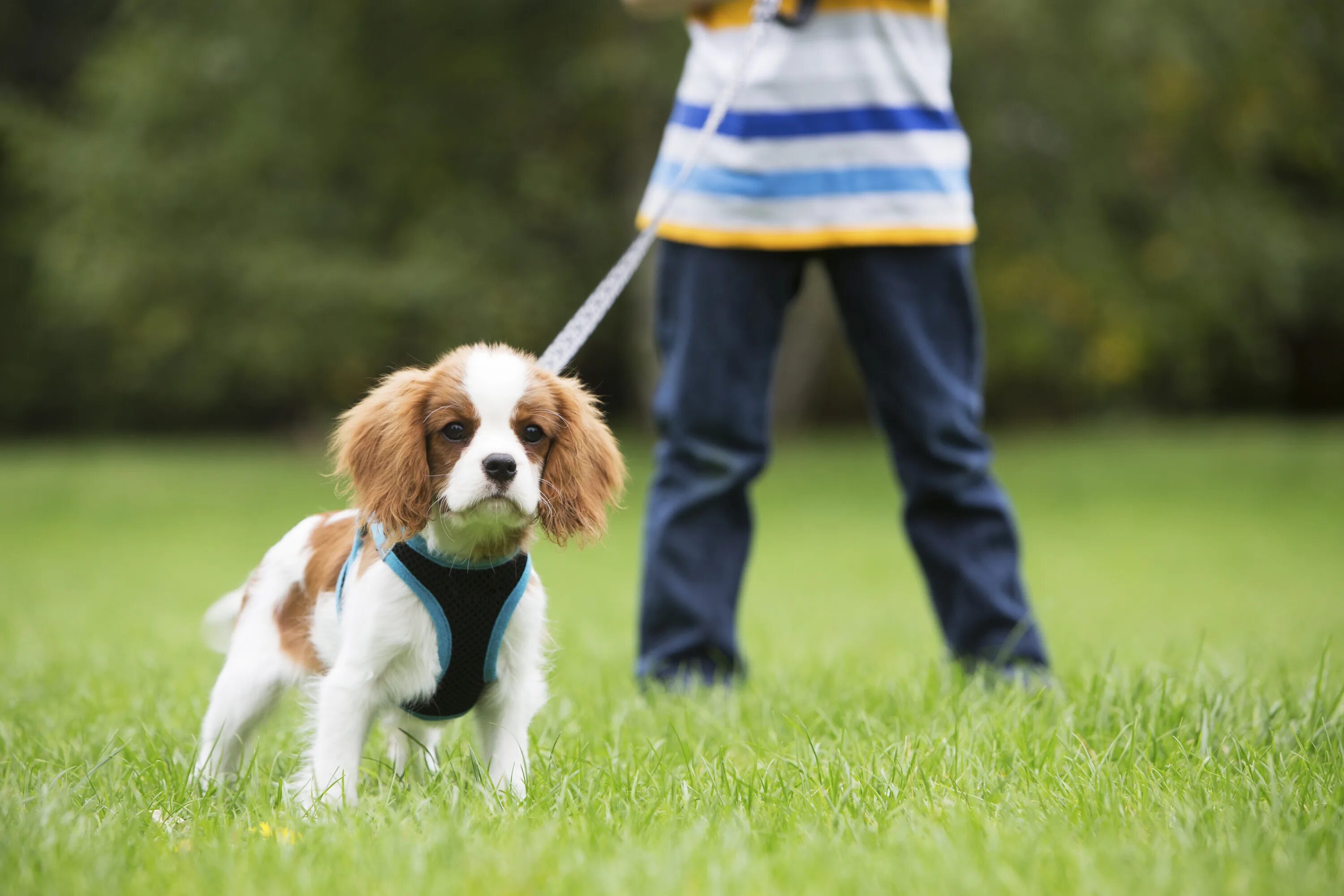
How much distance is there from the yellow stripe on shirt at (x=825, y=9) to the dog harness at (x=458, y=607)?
1872mm

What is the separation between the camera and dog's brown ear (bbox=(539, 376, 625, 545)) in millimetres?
2832

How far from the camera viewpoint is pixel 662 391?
3992 mm

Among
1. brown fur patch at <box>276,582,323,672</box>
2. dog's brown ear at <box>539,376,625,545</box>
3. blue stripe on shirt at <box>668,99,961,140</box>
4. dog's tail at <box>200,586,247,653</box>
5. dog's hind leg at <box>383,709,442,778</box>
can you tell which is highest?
blue stripe on shirt at <box>668,99,961,140</box>

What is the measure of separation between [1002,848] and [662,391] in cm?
209

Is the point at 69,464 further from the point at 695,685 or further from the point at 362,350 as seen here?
the point at 695,685

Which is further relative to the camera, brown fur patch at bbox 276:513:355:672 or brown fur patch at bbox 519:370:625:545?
brown fur patch at bbox 276:513:355:672

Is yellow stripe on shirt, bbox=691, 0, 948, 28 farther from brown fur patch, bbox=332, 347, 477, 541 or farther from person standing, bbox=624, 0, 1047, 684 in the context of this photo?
brown fur patch, bbox=332, 347, 477, 541

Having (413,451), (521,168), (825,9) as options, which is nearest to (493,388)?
(413,451)

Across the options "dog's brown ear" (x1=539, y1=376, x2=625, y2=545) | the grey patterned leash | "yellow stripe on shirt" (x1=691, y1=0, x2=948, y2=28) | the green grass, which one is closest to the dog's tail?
the green grass

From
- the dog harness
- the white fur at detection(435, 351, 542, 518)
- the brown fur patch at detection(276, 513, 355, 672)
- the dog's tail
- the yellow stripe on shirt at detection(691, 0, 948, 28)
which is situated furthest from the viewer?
the yellow stripe on shirt at detection(691, 0, 948, 28)

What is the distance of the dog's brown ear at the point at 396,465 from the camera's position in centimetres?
268

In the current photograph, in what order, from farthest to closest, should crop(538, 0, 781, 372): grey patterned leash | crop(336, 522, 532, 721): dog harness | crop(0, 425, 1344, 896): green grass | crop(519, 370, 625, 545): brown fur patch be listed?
crop(538, 0, 781, 372): grey patterned leash < crop(519, 370, 625, 545): brown fur patch < crop(336, 522, 532, 721): dog harness < crop(0, 425, 1344, 896): green grass

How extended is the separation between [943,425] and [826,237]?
25.4 inches

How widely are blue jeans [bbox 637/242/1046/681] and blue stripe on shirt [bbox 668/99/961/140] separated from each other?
34 cm
